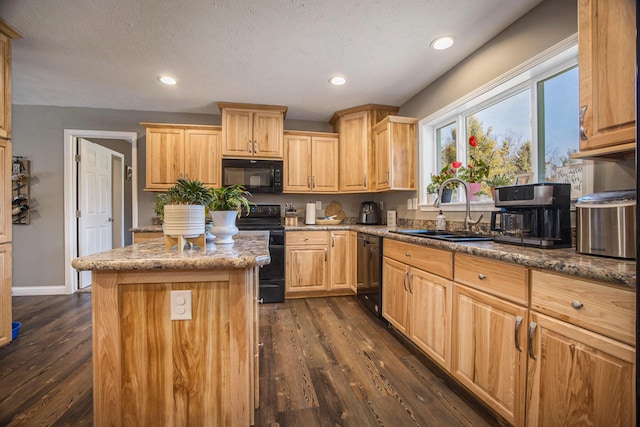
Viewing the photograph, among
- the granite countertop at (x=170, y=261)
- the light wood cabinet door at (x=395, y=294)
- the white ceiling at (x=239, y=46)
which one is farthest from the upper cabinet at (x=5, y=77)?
the light wood cabinet door at (x=395, y=294)

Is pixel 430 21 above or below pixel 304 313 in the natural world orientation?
above

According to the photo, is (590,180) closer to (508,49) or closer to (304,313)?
(508,49)

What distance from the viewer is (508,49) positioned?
1945mm

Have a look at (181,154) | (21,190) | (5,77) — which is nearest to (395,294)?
(181,154)

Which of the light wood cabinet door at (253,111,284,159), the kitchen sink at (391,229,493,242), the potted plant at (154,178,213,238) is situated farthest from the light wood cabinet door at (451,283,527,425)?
the light wood cabinet door at (253,111,284,159)

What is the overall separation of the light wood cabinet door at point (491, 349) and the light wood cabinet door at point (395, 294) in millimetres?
523

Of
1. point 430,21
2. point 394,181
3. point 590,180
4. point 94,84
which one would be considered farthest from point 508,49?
point 94,84

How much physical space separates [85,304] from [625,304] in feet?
14.1

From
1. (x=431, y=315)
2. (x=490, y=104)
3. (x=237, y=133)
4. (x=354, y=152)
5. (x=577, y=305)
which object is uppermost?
(x=237, y=133)

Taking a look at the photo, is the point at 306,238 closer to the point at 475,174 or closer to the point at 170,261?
the point at 475,174

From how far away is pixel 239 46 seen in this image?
2.18 metres

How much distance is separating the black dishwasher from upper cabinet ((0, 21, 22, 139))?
3.07 m

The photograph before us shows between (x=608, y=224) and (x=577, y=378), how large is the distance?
587 millimetres

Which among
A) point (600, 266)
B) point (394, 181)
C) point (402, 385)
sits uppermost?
point (394, 181)
